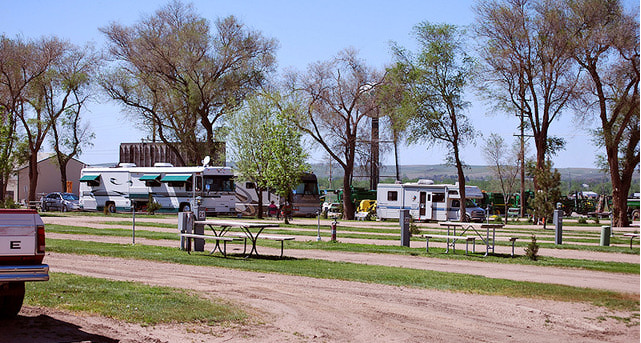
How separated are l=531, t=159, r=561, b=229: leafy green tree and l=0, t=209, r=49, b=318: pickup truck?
104 ft

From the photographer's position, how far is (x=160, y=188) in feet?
145

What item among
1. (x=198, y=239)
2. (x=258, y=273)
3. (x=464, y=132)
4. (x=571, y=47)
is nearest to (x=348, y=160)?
(x=464, y=132)

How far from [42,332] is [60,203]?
4588cm

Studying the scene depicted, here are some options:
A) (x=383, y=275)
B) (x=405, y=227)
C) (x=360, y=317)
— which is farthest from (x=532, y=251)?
(x=360, y=317)

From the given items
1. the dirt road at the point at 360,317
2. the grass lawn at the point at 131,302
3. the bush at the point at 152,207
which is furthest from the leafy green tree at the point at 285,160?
the grass lawn at the point at 131,302

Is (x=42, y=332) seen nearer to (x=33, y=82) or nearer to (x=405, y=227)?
(x=405, y=227)

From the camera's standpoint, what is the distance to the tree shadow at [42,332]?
7927 mm

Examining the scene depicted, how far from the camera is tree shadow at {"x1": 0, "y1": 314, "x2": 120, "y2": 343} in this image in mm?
7927

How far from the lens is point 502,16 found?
39.1 m

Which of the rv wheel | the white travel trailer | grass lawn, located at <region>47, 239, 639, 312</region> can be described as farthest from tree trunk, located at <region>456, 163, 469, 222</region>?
grass lawn, located at <region>47, 239, 639, 312</region>

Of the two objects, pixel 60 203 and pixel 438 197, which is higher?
pixel 438 197

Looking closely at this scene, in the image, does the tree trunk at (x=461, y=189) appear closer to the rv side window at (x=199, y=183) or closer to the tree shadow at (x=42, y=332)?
the rv side window at (x=199, y=183)

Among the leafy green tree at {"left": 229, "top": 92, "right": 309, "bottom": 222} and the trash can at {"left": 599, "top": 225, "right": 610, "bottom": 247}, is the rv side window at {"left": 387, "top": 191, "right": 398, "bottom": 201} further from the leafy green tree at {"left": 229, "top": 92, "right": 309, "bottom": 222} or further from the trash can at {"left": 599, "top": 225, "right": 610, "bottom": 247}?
the trash can at {"left": 599, "top": 225, "right": 610, "bottom": 247}

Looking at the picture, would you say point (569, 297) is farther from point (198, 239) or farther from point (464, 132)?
point (464, 132)
